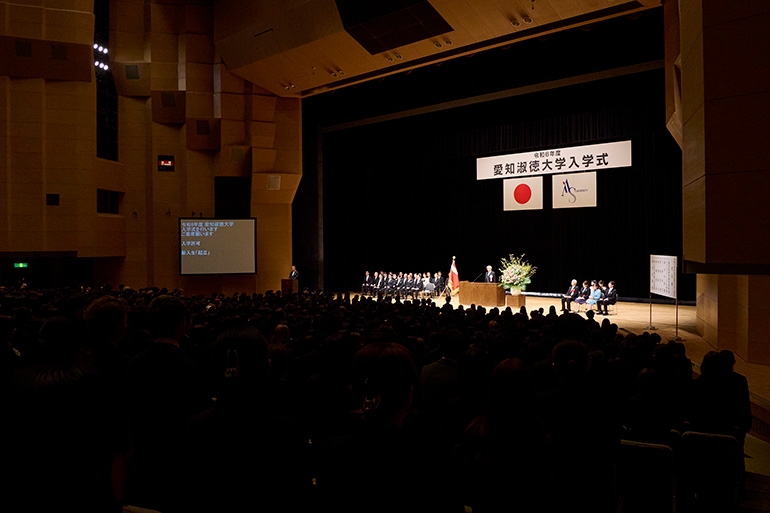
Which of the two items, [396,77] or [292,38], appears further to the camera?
[396,77]

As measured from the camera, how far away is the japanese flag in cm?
1916

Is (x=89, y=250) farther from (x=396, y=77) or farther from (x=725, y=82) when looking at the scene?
(x=725, y=82)

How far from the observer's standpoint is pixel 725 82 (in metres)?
5.46

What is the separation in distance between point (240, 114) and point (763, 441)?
14952 mm

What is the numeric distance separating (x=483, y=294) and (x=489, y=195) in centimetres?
524

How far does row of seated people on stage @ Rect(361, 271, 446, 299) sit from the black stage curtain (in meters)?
1.98

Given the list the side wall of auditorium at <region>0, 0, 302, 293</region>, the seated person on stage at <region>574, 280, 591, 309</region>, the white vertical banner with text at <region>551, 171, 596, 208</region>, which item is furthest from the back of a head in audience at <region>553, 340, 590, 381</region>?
the white vertical banner with text at <region>551, 171, 596, 208</region>

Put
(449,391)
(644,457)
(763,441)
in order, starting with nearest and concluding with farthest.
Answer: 1. (644,457)
2. (449,391)
3. (763,441)

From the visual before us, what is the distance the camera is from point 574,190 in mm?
18312

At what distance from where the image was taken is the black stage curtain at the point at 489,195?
16766 millimetres

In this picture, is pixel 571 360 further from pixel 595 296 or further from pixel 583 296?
pixel 583 296

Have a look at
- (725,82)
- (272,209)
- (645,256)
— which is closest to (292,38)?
(272,209)

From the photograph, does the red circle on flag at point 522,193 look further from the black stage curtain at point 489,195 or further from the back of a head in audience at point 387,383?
the back of a head in audience at point 387,383

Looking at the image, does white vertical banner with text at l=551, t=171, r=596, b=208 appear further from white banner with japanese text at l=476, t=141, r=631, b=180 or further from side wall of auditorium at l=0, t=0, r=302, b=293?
side wall of auditorium at l=0, t=0, r=302, b=293
